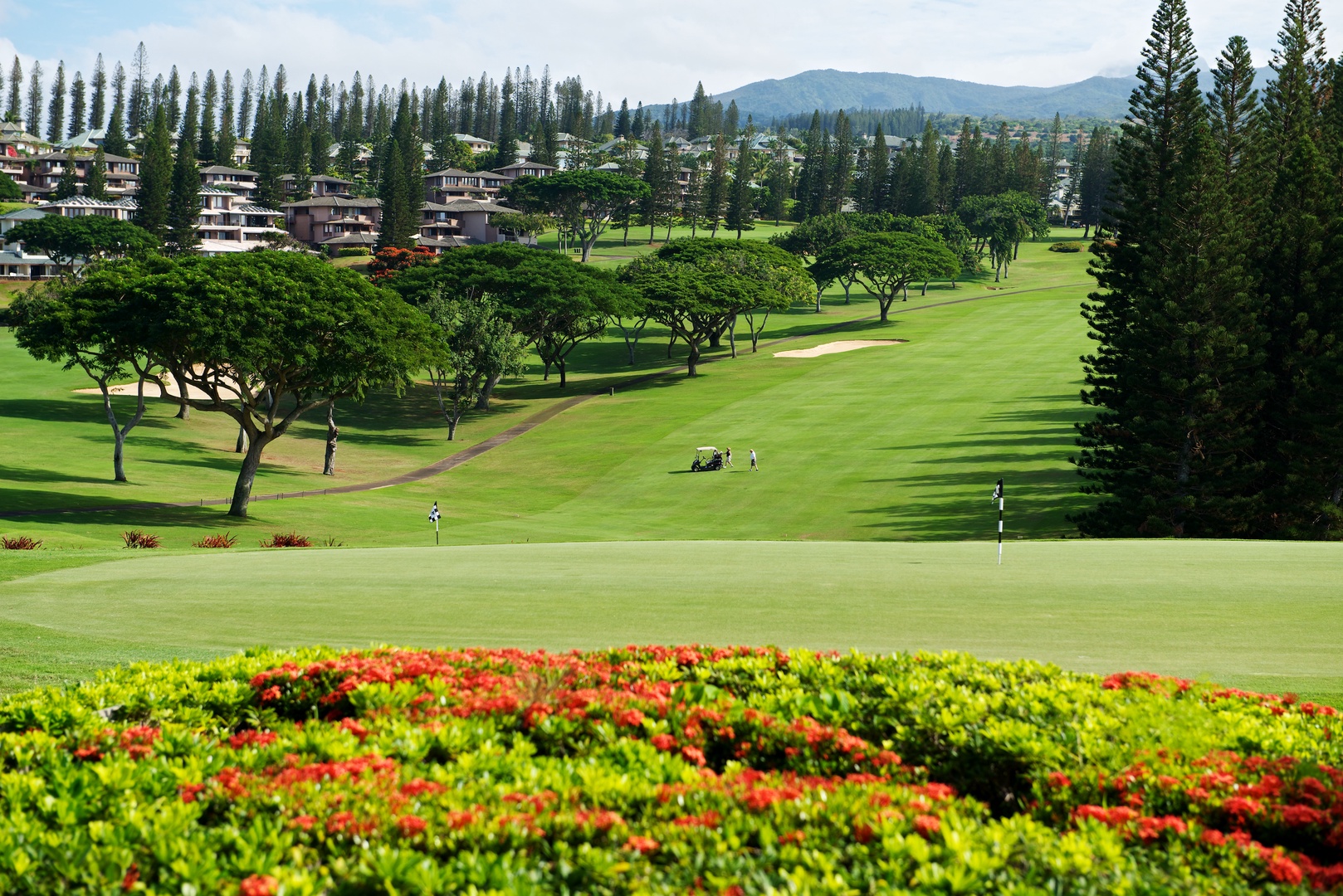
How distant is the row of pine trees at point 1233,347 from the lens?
38969mm

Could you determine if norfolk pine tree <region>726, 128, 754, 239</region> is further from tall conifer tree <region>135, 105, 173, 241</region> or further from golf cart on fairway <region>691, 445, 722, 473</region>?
golf cart on fairway <region>691, 445, 722, 473</region>

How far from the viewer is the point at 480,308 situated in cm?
7369

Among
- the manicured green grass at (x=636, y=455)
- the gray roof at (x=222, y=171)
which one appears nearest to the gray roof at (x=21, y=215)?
the gray roof at (x=222, y=171)

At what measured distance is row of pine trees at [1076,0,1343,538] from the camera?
38969 mm

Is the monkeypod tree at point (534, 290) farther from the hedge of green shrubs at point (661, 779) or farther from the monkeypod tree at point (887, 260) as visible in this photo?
the hedge of green shrubs at point (661, 779)

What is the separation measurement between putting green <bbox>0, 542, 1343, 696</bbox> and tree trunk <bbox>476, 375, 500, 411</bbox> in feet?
188

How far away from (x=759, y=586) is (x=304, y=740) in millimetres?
10321

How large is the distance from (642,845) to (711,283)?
90201 mm

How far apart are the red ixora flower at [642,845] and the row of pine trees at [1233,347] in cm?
3868

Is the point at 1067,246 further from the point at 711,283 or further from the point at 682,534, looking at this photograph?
the point at 682,534

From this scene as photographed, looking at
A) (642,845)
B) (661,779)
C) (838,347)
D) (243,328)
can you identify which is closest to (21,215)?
(838,347)

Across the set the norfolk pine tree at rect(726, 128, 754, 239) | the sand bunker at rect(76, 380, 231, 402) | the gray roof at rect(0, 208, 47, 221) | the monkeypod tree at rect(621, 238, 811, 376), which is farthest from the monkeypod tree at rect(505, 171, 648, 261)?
the sand bunker at rect(76, 380, 231, 402)

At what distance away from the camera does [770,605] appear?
1566cm

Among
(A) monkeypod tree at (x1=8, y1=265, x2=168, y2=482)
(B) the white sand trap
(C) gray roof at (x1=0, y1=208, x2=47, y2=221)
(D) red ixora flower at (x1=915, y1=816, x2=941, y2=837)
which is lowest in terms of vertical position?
(D) red ixora flower at (x1=915, y1=816, x2=941, y2=837)
